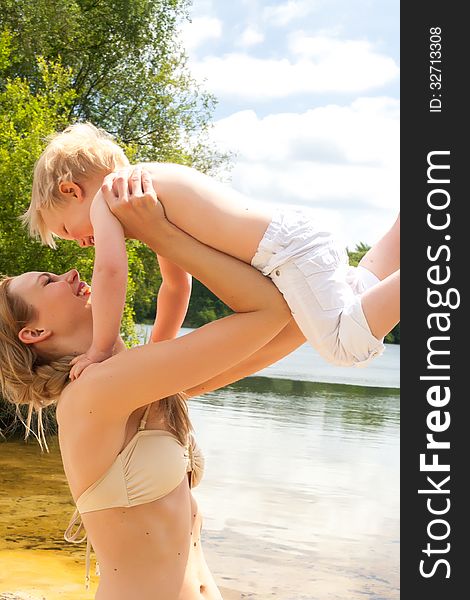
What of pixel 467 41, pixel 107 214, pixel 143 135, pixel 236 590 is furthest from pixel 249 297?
pixel 143 135

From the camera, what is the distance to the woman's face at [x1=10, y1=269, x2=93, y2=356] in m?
2.64

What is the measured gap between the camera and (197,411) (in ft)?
64.5

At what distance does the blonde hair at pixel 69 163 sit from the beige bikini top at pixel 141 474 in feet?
2.25

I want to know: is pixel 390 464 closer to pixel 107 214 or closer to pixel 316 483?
pixel 316 483

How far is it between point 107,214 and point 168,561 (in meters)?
0.95

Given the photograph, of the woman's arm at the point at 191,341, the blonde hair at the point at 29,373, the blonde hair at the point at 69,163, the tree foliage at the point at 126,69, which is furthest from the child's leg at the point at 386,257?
the tree foliage at the point at 126,69

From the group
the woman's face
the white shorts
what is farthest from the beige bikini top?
the white shorts

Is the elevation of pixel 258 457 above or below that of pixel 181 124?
below

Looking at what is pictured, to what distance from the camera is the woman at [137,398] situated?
2252mm

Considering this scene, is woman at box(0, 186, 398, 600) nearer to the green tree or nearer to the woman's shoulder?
the woman's shoulder

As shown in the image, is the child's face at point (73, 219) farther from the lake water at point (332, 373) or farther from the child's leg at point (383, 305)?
the lake water at point (332, 373)

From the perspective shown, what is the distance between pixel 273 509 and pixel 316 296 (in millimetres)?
9154

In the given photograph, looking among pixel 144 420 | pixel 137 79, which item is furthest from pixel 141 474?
pixel 137 79

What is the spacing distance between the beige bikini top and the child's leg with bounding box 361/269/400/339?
0.64 m
